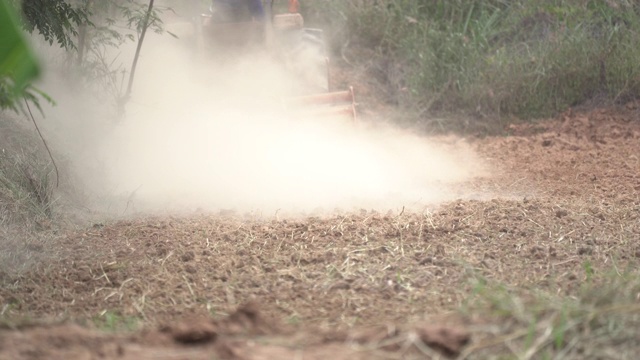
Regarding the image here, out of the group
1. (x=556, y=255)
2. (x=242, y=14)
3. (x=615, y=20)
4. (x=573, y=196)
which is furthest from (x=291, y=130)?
(x=615, y=20)

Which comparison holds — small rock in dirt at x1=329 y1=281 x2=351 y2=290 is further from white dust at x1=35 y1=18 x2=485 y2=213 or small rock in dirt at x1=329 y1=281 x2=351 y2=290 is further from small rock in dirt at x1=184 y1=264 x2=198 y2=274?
white dust at x1=35 y1=18 x2=485 y2=213

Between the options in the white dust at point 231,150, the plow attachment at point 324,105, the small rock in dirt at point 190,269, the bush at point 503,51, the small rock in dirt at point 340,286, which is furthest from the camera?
the bush at point 503,51

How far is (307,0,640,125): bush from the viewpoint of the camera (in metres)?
9.70

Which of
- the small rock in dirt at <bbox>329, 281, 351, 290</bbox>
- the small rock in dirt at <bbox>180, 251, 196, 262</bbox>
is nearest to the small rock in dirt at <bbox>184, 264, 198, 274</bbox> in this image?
the small rock in dirt at <bbox>180, 251, 196, 262</bbox>

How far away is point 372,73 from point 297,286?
7.21 metres

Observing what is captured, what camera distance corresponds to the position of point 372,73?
11062 millimetres

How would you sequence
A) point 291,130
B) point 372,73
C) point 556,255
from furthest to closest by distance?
1. point 372,73
2. point 291,130
3. point 556,255

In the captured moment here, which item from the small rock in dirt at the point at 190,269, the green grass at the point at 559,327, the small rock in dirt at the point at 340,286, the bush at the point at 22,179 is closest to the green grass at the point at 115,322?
the small rock in dirt at the point at 190,269

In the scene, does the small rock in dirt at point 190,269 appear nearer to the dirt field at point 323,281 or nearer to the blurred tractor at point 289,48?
the dirt field at point 323,281

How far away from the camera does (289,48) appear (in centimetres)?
930

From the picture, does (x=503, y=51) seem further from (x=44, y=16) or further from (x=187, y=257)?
(x=187, y=257)

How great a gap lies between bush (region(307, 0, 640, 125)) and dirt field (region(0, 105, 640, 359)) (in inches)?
127

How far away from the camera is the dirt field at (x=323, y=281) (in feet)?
9.79

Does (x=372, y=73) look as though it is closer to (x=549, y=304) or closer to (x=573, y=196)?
(x=573, y=196)
